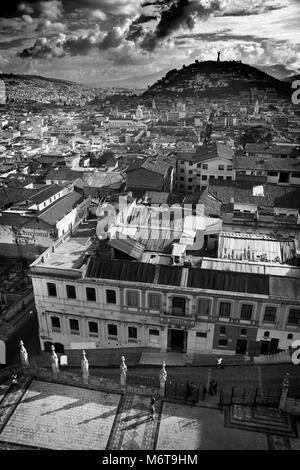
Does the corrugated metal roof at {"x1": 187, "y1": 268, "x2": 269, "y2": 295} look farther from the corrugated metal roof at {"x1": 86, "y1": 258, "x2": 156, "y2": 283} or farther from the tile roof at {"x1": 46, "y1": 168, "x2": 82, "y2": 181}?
the tile roof at {"x1": 46, "y1": 168, "x2": 82, "y2": 181}

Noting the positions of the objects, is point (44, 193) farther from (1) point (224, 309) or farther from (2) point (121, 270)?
(1) point (224, 309)

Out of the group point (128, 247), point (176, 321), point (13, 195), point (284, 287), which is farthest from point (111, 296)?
point (13, 195)

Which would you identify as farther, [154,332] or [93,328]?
[93,328]

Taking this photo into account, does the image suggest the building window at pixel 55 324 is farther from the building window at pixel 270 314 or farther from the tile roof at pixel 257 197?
the tile roof at pixel 257 197

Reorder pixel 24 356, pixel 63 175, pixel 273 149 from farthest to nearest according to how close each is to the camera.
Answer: pixel 273 149, pixel 63 175, pixel 24 356

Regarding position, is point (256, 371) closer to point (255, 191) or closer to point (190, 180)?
point (255, 191)

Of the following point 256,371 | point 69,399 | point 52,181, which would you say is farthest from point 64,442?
point 52,181
